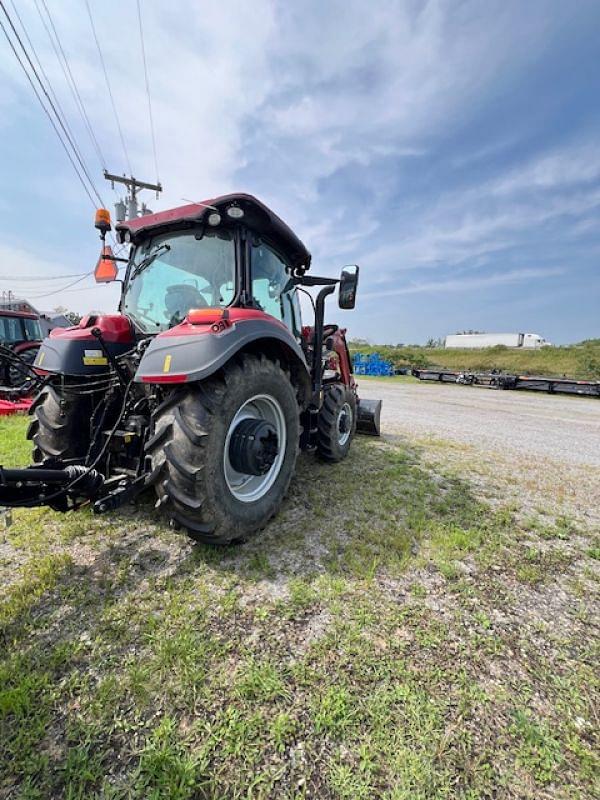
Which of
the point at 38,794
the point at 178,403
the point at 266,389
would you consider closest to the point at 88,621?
the point at 38,794

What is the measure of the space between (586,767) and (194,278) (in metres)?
3.10

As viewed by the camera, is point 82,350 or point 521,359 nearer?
point 82,350

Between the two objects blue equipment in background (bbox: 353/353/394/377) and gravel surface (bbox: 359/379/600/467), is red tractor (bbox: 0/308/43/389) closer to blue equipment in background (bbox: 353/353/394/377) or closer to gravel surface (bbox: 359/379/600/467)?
gravel surface (bbox: 359/379/600/467)

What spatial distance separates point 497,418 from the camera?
8.88 m

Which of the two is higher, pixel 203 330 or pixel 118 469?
pixel 203 330

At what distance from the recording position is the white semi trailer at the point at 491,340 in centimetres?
5450

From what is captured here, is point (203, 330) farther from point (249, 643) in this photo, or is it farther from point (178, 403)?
point (249, 643)


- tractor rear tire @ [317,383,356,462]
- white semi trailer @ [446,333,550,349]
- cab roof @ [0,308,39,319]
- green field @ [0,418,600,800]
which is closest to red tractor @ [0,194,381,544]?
green field @ [0,418,600,800]

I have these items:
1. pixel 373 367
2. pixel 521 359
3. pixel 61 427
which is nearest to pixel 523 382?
pixel 373 367

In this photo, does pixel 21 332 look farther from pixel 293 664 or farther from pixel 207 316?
pixel 293 664

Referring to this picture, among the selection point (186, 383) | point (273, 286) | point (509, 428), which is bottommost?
point (509, 428)

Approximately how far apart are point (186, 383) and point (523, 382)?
778 inches

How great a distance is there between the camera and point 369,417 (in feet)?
19.0

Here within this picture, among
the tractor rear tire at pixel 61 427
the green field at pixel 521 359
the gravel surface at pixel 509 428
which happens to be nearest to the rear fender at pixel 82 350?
the tractor rear tire at pixel 61 427
